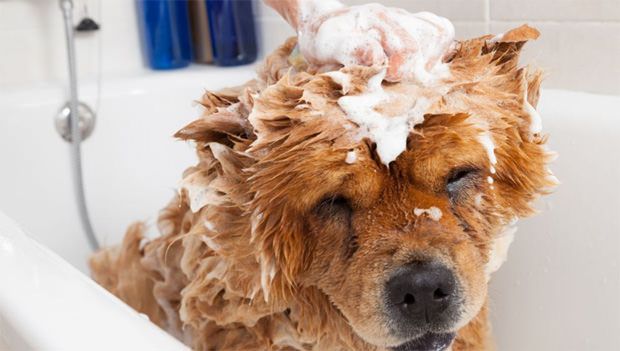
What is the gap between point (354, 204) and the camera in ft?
2.86

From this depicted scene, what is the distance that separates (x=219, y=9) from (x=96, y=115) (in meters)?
0.48

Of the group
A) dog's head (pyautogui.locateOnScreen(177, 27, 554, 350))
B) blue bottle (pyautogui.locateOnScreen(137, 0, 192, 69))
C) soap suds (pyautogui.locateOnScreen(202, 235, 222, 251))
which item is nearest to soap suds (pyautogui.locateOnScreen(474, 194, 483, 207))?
dog's head (pyautogui.locateOnScreen(177, 27, 554, 350))

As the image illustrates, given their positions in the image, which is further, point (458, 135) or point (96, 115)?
point (96, 115)

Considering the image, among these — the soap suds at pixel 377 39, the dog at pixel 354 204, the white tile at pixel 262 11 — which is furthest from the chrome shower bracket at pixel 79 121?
the soap suds at pixel 377 39

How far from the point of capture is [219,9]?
2127 mm

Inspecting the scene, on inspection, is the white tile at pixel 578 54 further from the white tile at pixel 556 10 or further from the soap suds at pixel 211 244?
the soap suds at pixel 211 244

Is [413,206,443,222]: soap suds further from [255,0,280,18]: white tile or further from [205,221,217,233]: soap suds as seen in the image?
[255,0,280,18]: white tile

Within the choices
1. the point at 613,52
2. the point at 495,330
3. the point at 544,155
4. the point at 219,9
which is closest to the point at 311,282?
the point at 544,155

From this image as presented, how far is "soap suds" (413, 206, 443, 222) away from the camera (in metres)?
0.86

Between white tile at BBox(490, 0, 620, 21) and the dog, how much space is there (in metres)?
0.30

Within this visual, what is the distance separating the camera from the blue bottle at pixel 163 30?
2178 millimetres

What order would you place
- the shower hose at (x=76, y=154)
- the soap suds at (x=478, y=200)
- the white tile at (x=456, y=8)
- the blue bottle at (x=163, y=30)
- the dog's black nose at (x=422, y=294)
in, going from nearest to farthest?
the dog's black nose at (x=422, y=294)
the soap suds at (x=478, y=200)
the white tile at (x=456, y=8)
the shower hose at (x=76, y=154)
the blue bottle at (x=163, y=30)

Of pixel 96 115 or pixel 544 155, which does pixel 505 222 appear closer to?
pixel 544 155

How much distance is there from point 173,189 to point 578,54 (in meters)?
0.91
